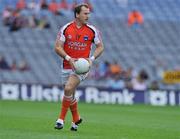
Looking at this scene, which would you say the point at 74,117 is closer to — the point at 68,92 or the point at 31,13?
the point at 68,92

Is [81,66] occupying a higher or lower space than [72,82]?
higher

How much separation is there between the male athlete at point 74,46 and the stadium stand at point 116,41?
53.2 feet

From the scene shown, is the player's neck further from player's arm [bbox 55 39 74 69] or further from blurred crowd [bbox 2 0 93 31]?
blurred crowd [bbox 2 0 93 31]

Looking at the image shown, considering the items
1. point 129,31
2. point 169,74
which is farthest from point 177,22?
point 169,74

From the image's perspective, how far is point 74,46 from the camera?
11.7 meters

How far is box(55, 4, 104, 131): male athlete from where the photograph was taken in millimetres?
11516

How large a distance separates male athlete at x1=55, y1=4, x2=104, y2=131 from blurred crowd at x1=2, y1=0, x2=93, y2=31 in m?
18.8

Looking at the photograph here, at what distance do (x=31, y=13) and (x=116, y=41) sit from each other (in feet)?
13.5

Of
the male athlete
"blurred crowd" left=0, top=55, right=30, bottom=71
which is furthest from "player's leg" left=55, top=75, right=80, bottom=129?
"blurred crowd" left=0, top=55, right=30, bottom=71

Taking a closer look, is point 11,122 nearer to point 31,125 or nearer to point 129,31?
point 31,125

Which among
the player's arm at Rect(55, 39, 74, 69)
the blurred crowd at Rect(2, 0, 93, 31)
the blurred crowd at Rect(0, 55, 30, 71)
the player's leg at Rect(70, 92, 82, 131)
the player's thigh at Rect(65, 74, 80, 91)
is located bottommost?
the player's leg at Rect(70, 92, 82, 131)

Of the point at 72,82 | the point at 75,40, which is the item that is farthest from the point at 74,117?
the point at 75,40

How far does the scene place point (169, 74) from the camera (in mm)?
28766

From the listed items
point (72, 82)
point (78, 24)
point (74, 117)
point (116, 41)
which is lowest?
point (74, 117)
